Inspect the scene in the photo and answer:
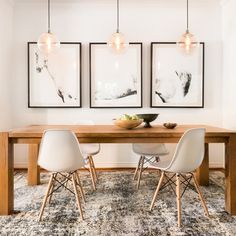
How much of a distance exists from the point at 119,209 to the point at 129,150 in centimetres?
176

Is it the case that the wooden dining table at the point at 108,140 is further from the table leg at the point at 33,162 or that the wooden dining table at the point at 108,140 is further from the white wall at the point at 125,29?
the white wall at the point at 125,29

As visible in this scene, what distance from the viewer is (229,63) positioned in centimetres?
392

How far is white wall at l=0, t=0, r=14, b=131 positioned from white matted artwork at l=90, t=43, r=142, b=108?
1.32 meters

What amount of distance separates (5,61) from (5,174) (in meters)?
2.24

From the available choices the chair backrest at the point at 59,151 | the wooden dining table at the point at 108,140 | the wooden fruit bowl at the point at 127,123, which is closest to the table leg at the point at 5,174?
the wooden dining table at the point at 108,140

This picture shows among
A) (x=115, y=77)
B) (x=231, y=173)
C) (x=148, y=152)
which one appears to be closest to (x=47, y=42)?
(x=115, y=77)

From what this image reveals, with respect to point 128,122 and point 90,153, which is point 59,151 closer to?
point 128,122

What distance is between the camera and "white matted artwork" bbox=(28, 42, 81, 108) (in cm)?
410

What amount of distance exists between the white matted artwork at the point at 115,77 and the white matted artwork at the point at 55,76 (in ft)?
0.86

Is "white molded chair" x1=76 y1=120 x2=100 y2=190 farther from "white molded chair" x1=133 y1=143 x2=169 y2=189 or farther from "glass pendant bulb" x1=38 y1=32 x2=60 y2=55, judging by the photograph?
"glass pendant bulb" x1=38 y1=32 x2=60 y2=55

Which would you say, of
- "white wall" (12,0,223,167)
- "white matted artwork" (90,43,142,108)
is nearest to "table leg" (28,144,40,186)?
"white wall" (12,0,223,167)

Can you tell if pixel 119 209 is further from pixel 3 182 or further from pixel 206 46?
pixel 206 46

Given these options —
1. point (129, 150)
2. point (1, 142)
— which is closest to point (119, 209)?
point (1, 142)

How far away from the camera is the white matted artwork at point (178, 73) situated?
13.5 feet
